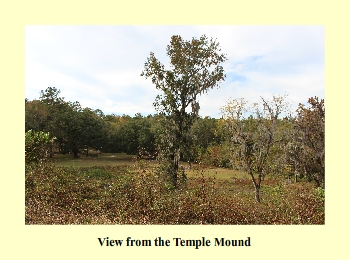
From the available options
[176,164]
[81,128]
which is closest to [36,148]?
[176,164]

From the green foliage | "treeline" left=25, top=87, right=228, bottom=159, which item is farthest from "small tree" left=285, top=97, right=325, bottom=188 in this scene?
the green foliage

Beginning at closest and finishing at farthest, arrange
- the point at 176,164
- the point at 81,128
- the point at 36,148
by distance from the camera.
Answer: the point at 36,148 < the point at 176,164 < the point at 81,128

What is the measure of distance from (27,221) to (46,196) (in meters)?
1.52

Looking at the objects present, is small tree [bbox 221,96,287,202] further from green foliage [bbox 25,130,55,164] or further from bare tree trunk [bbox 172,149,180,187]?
green foliage [bbox 25,130,55,164]

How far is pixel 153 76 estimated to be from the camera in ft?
43.5

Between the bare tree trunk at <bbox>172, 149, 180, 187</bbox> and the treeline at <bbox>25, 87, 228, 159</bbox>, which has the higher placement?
the treeline at <bbox>25, 87, 228, 159</bbox>

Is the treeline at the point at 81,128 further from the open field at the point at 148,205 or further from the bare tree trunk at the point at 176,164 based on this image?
the open field at the point at 148,205

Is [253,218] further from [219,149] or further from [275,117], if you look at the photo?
[219,149]

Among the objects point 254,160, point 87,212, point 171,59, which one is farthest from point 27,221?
point 254,160

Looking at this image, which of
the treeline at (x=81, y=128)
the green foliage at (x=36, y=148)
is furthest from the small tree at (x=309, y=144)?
the green foliage at (x=36, y=148)

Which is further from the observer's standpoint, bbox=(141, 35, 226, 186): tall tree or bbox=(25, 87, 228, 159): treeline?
bbox=(25, 87, 228, 159): treeline

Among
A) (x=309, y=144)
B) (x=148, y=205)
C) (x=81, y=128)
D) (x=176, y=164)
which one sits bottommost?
(x=148, y=205)

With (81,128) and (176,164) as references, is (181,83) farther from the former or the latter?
(81,128)

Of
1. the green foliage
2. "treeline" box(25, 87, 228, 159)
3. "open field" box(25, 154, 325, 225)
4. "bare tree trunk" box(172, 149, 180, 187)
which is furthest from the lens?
"treeline" box(25, 87, 228, 159)
